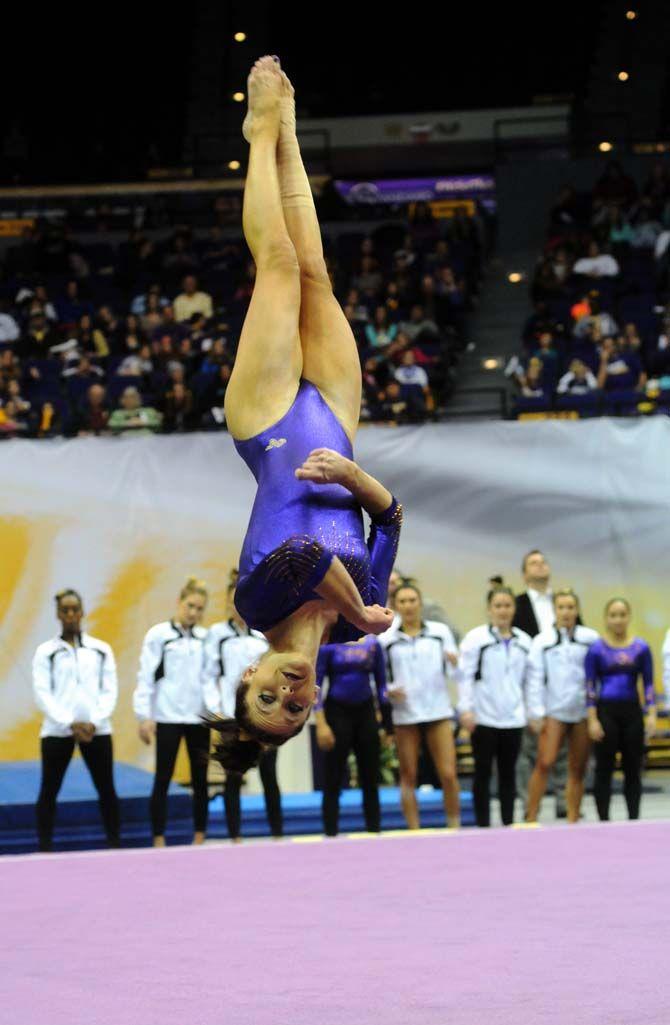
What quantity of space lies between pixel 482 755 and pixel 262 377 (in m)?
4.59

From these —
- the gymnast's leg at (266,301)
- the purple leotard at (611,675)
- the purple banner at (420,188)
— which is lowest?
the purple leotard at (611,675)

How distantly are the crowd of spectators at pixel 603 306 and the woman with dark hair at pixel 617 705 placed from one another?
2.86 m

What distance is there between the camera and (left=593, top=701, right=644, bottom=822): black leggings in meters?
8.52

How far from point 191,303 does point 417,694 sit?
682 cm

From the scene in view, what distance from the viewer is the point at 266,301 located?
4.76m

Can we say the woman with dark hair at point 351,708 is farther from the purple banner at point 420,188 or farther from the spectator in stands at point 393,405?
the purple banner at point 420,188

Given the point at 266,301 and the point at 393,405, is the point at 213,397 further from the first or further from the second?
the point at 266,301

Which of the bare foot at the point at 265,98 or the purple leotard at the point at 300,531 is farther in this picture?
the bare foot at the point at 265,98

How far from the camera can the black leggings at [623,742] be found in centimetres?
852

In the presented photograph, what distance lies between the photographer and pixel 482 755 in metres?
8.65

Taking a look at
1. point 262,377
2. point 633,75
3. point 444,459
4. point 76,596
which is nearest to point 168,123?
point 633,75

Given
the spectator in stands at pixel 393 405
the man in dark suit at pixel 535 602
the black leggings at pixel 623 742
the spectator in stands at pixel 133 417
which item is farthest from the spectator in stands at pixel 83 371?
the black leggings at pixel 623 742

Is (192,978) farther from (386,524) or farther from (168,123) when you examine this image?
(168,123)

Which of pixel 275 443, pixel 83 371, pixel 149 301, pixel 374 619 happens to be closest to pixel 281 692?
pixel 374 619
